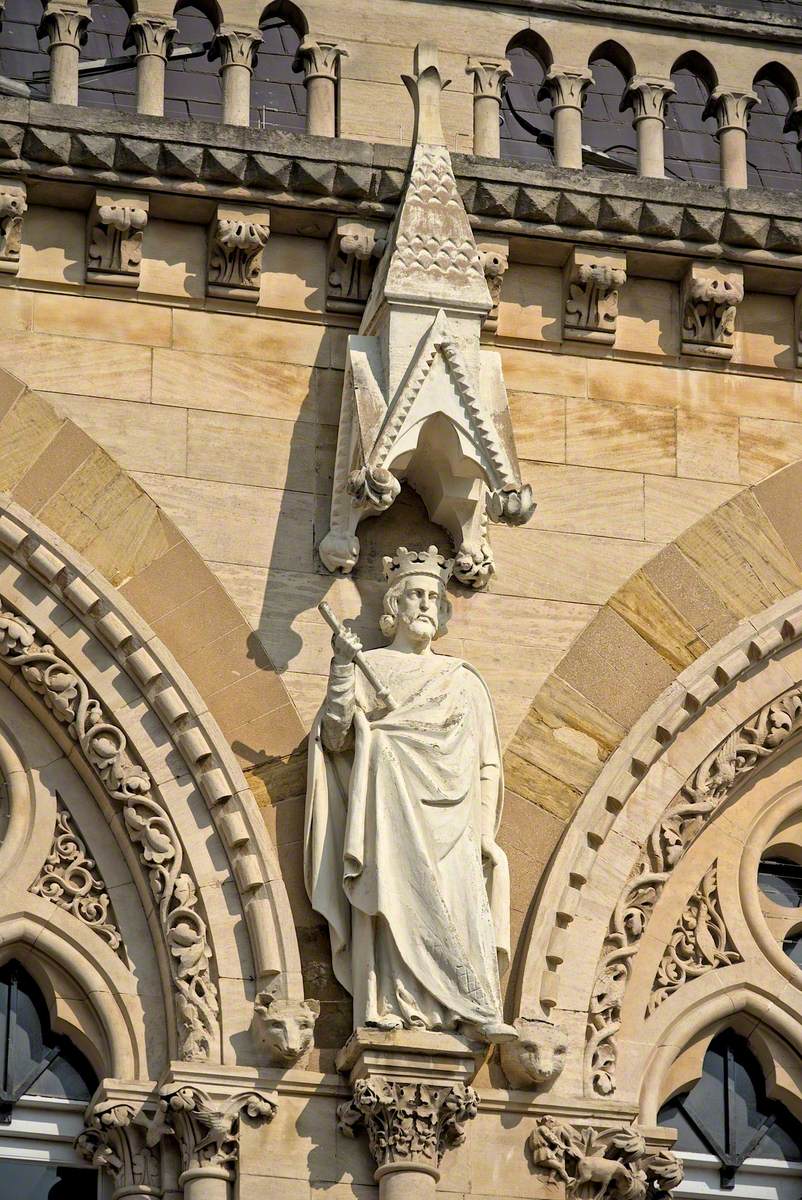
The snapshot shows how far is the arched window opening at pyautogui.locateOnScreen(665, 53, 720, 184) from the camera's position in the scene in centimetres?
2245

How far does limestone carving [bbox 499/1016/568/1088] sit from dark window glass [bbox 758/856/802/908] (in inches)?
71.8

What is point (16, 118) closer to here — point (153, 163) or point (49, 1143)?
point (153, 163)

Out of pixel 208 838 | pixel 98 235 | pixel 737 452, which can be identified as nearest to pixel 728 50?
pixel 737 452

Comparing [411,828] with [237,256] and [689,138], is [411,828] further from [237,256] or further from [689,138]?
[689,138]

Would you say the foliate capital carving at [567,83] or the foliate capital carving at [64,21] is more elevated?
the foliate capital carving at [567,83]

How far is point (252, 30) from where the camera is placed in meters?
17.0

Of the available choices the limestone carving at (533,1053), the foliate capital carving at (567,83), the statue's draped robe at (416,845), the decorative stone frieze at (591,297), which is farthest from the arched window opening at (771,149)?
the limestone carving at (533,1053)

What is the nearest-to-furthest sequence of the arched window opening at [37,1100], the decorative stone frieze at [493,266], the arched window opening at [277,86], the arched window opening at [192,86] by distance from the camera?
the arched window opening at [37,1100]
the decorative stone frieze at [493,266]
the arched window opening at [277,86]
the arched window opening at [192,86]

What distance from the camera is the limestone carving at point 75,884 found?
15547mm

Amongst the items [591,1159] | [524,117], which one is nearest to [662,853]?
[591,1159]

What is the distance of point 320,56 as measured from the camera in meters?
17.1

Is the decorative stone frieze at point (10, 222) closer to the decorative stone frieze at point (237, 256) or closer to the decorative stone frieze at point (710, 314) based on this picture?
the decorative stone frieze at point (237, 256)

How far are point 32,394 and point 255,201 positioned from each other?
1.40 meters

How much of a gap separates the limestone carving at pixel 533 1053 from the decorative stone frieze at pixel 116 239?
3.93 m
